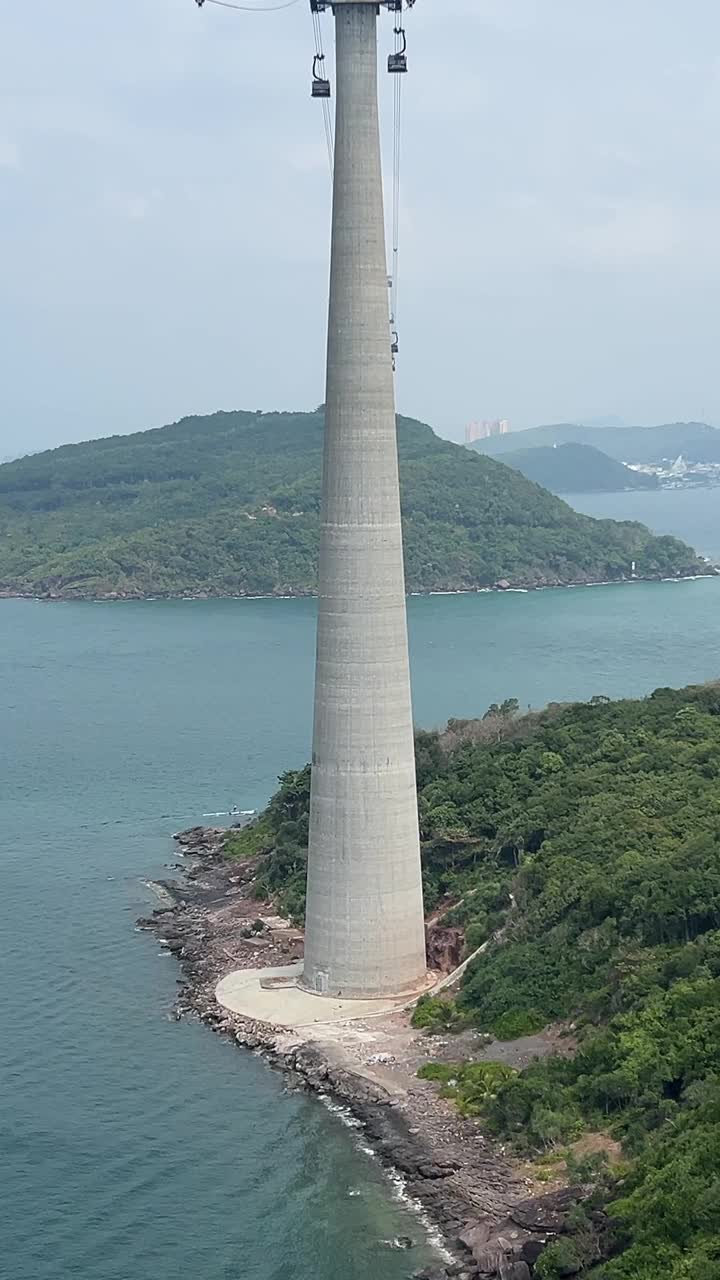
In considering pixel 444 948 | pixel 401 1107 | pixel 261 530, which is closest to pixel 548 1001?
pixel 401 1107

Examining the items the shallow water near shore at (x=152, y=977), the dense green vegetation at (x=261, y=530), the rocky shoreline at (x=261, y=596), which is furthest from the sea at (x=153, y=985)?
the dense green vegetation at (x=261, y=530)

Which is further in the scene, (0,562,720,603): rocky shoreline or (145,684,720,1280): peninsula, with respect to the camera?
(0,562,720,603): rocky shoreline

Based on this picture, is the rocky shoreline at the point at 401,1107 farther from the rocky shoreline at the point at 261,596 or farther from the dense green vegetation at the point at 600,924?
the rocky shoreline at the point at 261,596

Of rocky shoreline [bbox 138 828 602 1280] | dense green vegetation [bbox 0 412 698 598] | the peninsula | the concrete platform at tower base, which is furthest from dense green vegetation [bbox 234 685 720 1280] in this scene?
dense green vegetation [bbox 0 412 698 598]

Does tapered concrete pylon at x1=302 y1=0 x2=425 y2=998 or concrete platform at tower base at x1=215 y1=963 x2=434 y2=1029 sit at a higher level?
tapered concrete pylon at x1=302 y1=0 x2=425 y2=998

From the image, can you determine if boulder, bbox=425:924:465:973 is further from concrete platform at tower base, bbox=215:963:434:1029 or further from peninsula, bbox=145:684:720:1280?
concrete platform at tower base, bbox=215:963:434:1029

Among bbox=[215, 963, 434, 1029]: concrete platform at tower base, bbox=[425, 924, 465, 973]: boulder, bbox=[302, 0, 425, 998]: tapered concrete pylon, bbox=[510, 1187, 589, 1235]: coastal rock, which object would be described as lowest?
bbox=[510, 1187, 589, 1235]: coastal rock

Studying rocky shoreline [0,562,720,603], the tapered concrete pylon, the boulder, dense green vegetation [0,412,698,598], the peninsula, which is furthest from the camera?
dense green vegetation [0,412,698,598]
